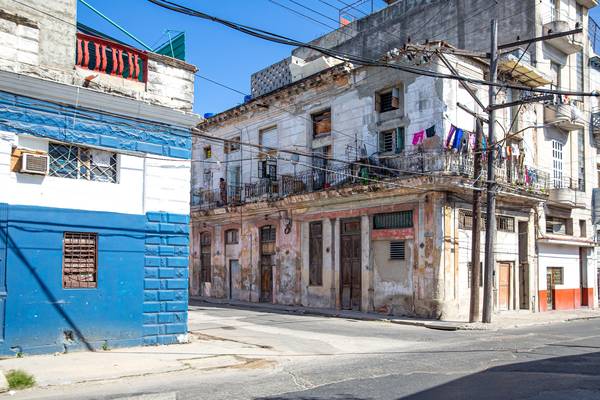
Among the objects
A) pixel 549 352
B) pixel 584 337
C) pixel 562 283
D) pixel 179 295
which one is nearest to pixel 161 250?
pixel 179 295

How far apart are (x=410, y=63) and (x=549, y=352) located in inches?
526

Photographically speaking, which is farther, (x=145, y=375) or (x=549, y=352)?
(x=549, y=352)

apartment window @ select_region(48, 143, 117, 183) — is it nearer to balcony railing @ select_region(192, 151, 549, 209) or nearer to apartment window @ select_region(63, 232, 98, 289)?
apartment window @ select_region(63, 232, 98, 289)

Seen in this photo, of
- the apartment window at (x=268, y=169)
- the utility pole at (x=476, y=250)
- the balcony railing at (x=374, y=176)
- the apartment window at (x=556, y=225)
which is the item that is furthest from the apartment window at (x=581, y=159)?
the apartment window at (x=268, y=169)

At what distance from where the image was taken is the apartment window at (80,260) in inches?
424

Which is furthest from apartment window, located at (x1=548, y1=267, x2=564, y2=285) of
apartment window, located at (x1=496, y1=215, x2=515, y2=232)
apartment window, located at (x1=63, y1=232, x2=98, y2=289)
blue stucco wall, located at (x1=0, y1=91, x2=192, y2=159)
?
apartment window, located at (x1=63, y1=232, x2=98, y2=289)

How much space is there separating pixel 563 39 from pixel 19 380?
24911mm

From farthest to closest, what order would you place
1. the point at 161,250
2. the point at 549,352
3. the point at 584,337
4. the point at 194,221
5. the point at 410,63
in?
the point at 194,221
the point at 410,63
the point at 584,337
the point at 161,250
the point at 549,352

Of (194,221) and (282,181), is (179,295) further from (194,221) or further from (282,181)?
(194,221)

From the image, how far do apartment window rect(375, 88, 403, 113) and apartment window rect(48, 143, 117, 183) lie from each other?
44.4ft

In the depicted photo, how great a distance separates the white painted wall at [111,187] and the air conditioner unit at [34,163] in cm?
14

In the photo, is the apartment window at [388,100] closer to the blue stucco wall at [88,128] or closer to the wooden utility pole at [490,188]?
the wooden utility pole at [490,188]

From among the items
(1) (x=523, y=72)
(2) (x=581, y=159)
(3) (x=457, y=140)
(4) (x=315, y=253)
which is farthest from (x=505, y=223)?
(4) (x=315, y=253)

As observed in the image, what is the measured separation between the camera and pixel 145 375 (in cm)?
885
